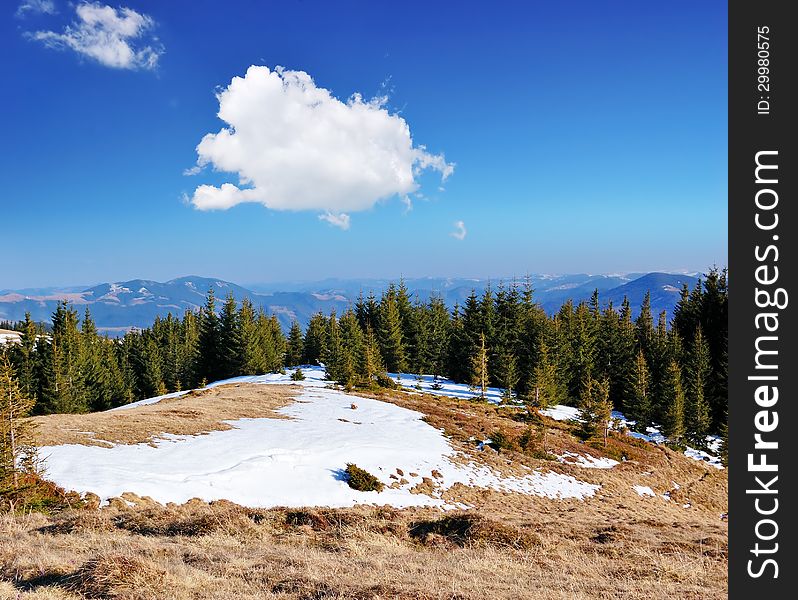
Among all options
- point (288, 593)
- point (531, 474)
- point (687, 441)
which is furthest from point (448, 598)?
point (687, 441)

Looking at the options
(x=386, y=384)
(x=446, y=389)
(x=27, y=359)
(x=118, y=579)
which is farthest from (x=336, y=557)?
(x=27, y=359)

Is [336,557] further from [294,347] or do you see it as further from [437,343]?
[294,347]

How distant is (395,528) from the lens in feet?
44.5

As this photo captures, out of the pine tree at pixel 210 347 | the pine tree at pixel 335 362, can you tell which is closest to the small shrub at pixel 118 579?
the pine tree at pixel 335 362

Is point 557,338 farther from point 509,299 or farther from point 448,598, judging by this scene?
point 448,598

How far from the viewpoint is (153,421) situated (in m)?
25.4

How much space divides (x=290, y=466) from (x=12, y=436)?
10512mm

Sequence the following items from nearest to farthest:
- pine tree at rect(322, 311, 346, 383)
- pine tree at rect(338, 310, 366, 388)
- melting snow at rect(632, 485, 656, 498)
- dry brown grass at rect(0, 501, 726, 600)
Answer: dry brown grass at rect(0, 501, 726, 600)
melting snow at rect(632, 485, 656, 498)
pine tree at rect(338, 310, 366, 388)
pine tree at rect(322, 311, 346, 383)

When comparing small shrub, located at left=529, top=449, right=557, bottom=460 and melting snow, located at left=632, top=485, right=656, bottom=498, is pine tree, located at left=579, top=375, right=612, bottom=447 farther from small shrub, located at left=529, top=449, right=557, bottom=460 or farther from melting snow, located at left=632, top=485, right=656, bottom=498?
small shrub, located at left=529, top=449, right=557, bottom=460

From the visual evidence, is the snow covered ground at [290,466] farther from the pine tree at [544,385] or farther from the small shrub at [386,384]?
the pine tree at [544,385]

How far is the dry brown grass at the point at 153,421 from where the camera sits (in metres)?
21.1

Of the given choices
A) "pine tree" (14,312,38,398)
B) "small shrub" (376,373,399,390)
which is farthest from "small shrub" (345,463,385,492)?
"pine tree" (14,312,38,398)

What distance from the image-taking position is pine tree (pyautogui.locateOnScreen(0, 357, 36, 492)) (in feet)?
45.5

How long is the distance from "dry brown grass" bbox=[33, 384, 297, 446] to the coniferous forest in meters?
17.2
